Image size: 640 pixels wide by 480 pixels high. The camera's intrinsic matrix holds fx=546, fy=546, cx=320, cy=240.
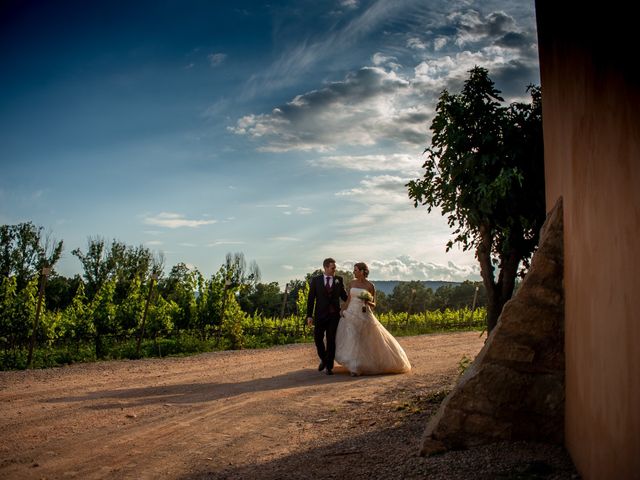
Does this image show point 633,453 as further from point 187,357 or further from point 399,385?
point 187,357

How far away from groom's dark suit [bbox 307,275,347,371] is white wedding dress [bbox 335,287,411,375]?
0.18 metres

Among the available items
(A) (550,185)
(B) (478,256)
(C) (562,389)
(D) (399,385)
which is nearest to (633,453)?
(C) (562,389)

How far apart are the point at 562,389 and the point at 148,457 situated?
3.35 m

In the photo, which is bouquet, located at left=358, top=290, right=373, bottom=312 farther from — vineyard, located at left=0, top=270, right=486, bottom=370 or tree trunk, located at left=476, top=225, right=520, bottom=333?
vineyard, located at left=0, top=270, right=486, bottom=370

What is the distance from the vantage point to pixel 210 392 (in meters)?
7.73

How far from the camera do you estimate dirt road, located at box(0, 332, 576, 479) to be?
172 inches

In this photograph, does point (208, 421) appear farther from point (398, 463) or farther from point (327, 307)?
point (327, 307)

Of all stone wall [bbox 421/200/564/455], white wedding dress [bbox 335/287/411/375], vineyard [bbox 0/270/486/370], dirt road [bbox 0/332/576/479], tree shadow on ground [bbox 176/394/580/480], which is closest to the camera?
tree shadow on ground [bbox 176/394/580/480]

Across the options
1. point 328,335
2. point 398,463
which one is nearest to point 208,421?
point 398,463

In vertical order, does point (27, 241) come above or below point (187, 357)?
above

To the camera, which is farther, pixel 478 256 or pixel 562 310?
pixel 478 256

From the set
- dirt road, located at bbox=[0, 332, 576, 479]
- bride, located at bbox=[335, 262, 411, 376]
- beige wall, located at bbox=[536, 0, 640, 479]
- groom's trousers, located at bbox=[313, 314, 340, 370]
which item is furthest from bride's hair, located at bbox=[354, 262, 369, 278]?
beige wall, located at bbox=[536, 0, 640, 479]

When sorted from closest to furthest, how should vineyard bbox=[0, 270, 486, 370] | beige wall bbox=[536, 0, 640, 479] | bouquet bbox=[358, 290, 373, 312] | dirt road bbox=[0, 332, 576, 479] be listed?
beige wall bbox=[536, 0, 640, 479] < dirt road bbox=[0, 332, 576, 479] < bouquet bbox=[358, 290, 373, 312] < vineyard bbox=[0, 270, 486, 370]

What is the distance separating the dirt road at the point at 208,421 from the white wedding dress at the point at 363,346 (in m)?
0.29
